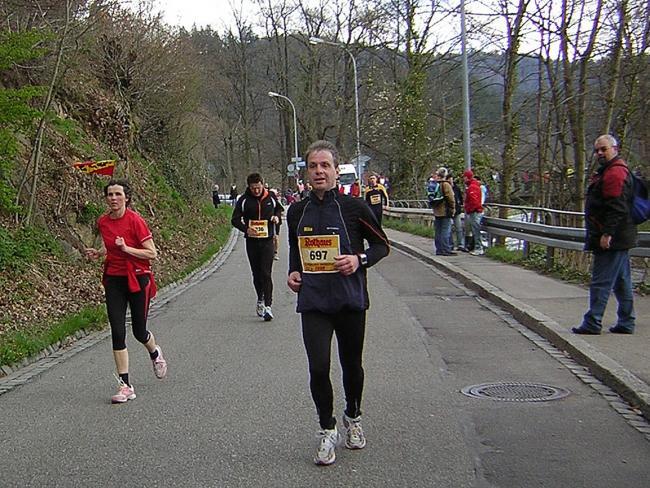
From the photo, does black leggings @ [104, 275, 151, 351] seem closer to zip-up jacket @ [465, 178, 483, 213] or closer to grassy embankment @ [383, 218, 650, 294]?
grassy embankment @ [383, 218, 650, 294]

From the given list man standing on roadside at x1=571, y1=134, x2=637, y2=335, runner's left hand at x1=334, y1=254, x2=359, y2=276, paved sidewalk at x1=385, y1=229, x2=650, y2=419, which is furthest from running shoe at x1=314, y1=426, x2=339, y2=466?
man standing on roadside at x1=571, y1=134, x2=637, y2=335

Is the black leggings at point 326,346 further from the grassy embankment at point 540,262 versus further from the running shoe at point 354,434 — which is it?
the grassy embankment at point 540,262

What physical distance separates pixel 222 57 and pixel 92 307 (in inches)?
1895

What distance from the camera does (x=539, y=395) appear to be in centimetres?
693

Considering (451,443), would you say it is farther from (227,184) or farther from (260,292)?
(227,184)

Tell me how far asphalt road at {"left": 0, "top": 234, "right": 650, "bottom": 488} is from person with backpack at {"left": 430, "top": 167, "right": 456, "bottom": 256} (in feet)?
28.6

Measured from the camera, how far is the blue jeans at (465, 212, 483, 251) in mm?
19453

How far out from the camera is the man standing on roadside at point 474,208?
19.3 metres

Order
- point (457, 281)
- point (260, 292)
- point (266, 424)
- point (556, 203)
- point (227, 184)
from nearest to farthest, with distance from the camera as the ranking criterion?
1. point (266, 424)
2. point (260, 292)
3. point (457, 281)
4. point (556, 203)
5. point (227, 184)

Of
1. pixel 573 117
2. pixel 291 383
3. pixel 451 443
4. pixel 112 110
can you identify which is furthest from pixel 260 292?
pixel 112 110

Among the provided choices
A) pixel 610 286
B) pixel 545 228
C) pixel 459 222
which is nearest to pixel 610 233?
pixel 610 286

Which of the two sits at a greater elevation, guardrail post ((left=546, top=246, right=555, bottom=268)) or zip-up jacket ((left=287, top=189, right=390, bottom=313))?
zip-up jacket ((left=287, top=189, right=390, bottom=313))

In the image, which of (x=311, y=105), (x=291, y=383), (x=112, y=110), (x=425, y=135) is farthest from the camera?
(x=311, y=105)

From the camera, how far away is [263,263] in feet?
38.1
